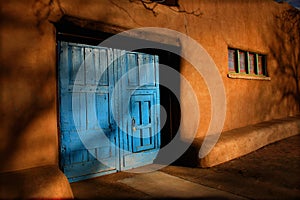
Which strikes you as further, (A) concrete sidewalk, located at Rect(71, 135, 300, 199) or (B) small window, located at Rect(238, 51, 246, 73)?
(B) small window, located at Rect(238, 51, 246, 73)

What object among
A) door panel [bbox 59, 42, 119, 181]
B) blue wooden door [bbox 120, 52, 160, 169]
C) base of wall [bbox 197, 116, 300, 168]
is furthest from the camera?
base of wall [bbox 197, 116, 300, 168]

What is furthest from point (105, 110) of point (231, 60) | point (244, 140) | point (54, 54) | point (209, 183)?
point (231, 60)

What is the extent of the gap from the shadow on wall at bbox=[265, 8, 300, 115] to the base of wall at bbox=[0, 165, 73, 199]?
6569 millimetres

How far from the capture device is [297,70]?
8.09 meters

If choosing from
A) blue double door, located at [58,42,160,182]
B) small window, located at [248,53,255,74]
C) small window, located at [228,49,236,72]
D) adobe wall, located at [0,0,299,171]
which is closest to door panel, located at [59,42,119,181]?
blue double door, located at [58,42,160,182]

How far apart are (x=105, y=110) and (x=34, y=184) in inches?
65.1

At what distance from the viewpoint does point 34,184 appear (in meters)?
2.37

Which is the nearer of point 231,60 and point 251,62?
point 231,60

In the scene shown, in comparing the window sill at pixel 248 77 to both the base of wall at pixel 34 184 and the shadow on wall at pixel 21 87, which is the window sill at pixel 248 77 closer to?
the shadow on wall at pixel 21 87

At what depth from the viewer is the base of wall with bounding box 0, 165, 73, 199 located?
2244 mm

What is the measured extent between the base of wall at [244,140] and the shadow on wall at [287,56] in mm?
1363

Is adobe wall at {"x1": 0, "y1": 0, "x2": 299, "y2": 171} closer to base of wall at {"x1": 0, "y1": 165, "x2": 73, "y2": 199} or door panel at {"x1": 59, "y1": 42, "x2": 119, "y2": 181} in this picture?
base of wall at {"x1": 0, "y1": 165, "x2": 73, "y2": 199}

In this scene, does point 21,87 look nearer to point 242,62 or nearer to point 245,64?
point 242,62

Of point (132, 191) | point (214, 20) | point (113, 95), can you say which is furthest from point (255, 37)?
point (132, 191)
